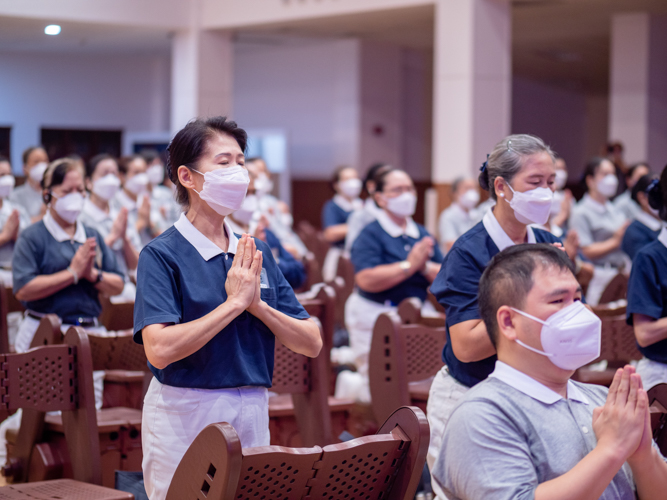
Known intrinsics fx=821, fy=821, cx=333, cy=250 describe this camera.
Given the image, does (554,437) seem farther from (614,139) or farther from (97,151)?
(97,151)

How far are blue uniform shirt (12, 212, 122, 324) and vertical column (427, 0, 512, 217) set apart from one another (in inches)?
261

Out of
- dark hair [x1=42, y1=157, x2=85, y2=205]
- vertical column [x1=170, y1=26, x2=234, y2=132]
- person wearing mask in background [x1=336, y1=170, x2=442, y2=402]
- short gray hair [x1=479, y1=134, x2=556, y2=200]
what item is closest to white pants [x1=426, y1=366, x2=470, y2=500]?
short gray hair [x1=479, y1=134, x2=556, y2=200]

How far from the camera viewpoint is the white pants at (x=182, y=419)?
2.19 meters

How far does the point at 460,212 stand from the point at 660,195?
15.6 ft

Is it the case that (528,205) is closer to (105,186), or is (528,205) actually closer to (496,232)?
(496,232)

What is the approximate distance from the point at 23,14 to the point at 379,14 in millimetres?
4759

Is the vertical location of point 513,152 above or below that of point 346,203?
above

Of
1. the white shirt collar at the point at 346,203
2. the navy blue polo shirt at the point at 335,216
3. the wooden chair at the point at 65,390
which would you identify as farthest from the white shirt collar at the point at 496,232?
the white shirt collar at the point at 346,203

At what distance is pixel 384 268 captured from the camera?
4520mm

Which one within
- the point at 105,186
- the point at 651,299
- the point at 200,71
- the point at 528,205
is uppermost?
the point at 200,71

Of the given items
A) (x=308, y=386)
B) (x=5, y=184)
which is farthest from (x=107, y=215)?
(x=308, y=386)

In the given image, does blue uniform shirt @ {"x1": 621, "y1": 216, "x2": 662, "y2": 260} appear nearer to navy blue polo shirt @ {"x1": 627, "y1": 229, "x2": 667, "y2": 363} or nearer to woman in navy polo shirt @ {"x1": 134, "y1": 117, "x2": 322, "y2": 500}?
navy blue polo shirt @ {"x1": 627, "y1": 229, "x2": 667, "y2": 363}

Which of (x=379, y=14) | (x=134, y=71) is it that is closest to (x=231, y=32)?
(x=379, y=14)

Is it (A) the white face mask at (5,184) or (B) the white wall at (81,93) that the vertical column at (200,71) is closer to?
(B) the white wall at (81,93)
